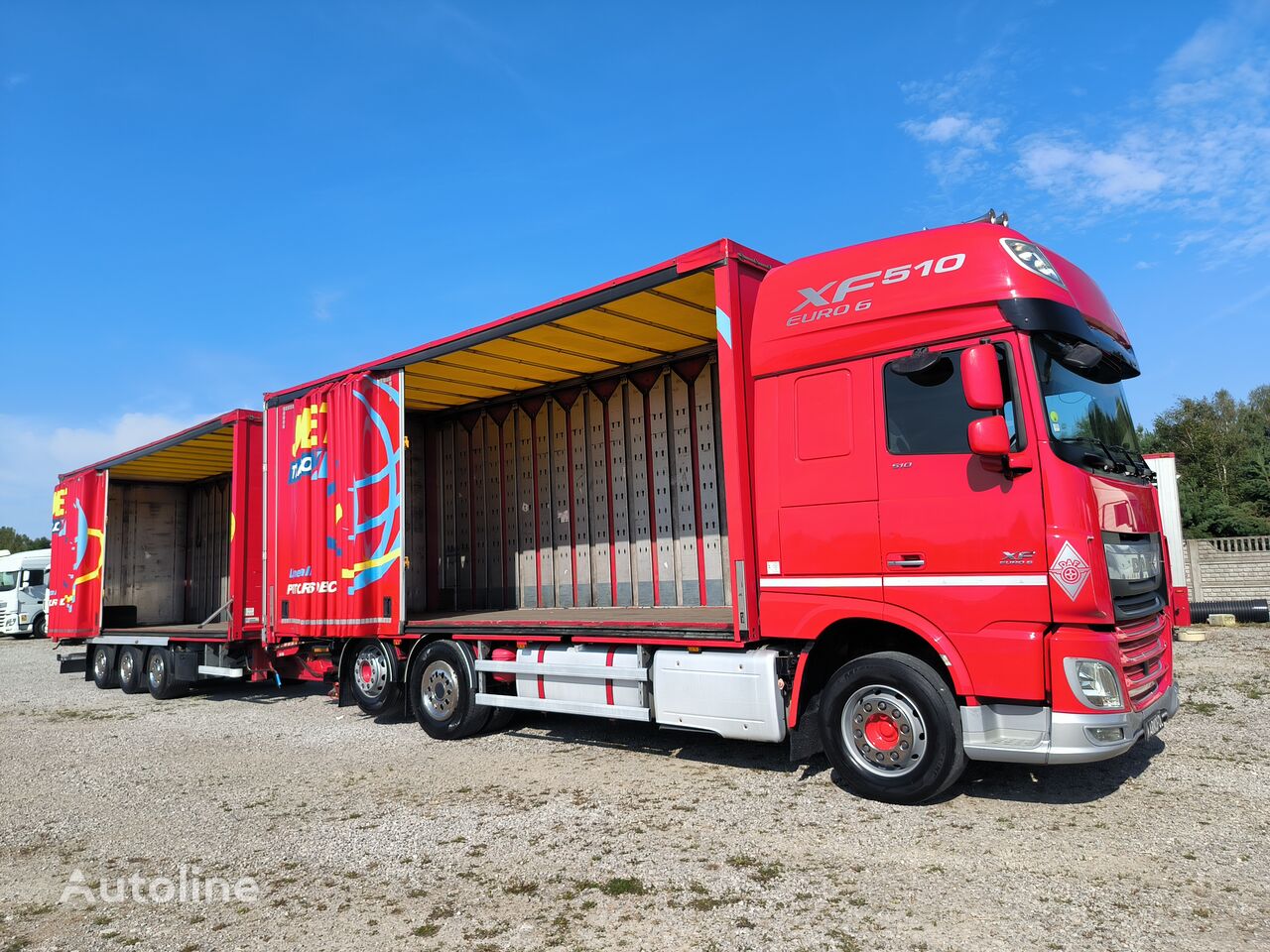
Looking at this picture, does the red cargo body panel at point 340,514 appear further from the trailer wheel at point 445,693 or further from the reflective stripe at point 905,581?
the reflective stripe at point 905,581

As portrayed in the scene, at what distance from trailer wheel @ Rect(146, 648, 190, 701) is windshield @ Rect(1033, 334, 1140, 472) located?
452 inches

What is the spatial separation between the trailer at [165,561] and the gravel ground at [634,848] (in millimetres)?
3107

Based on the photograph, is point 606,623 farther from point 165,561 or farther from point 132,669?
point 165,561

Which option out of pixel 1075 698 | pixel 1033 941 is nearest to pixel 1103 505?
pixel 1075 698

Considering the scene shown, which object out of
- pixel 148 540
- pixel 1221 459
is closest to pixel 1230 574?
pixel 148 540

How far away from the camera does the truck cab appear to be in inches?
186

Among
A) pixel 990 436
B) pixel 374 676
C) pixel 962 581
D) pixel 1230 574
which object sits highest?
pixel 990 436

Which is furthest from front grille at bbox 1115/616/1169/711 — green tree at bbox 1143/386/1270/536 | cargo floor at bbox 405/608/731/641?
green tree at bbox 1143/386/1270/536

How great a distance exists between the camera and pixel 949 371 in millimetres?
5184

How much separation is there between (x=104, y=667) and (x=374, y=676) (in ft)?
25.4

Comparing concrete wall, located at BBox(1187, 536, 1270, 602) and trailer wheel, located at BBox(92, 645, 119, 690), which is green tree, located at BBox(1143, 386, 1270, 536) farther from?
trailer wheel, located at BBox(92, 645, 119, 690)

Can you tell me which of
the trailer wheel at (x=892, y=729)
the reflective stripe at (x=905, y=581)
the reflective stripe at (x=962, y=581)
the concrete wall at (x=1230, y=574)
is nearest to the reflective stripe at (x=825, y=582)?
the reflective stripe at (x=905, y=581)

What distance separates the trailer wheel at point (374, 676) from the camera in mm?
8750

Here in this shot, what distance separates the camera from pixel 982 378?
4.79 metres
